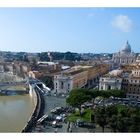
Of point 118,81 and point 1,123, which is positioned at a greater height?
point 118,81

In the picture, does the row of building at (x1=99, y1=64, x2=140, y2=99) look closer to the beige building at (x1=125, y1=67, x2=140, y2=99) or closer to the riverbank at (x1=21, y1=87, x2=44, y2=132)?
the beige building at (x1=125, y1=67, x2=140, y2=99)

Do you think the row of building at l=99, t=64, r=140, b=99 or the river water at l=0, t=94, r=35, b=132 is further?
Result: the row of building at l=99, t=64, r=140, b=99

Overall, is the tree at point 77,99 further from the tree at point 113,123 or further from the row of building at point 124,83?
the tree at point 113,123

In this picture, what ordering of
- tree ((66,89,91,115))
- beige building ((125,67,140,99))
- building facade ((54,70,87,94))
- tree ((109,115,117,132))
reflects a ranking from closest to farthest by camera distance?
1. tree ((109,115,117,132))
2. tree ((66,89,91,115))
3. beige building ((125,67,140,99))
4. building facade ((54,70,87,94))

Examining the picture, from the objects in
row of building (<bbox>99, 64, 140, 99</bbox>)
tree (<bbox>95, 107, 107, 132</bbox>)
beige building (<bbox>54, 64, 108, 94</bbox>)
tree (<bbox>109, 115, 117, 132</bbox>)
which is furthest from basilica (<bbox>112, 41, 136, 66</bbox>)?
tree (<bbox>109, 115, 117, 132</bbox>)

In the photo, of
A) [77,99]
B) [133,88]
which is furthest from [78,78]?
[77,99]

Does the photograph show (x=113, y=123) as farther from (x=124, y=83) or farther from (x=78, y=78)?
(x=78, y=78)

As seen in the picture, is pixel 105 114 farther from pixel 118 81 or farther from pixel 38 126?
pixel 118 81

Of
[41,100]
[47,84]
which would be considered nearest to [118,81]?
[41,100]
